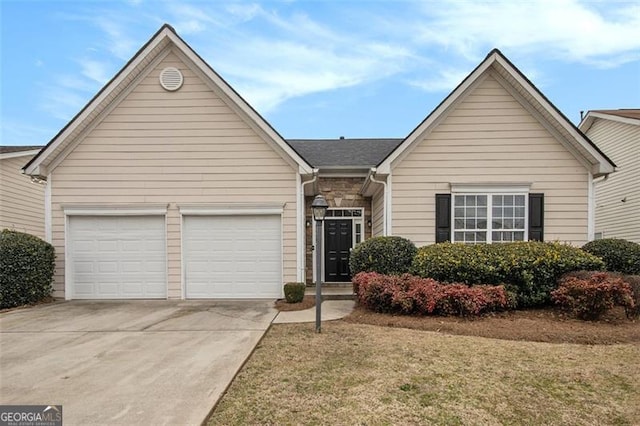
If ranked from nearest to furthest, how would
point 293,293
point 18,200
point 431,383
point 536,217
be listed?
1. point 431,383
2. point 293,293
3. point 536,217
4. point 18,200

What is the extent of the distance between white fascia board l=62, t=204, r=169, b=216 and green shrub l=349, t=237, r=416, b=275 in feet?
17.1

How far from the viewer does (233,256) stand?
9.99 meters

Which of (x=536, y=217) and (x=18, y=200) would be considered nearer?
(x=536, y=217)

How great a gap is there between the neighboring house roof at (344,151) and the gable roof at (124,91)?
8.30 feet

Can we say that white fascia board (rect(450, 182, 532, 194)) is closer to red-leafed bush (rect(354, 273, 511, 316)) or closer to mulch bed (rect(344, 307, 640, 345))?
red-leafed bush (rect(354, 273, 511, 316))

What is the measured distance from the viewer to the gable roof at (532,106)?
9.45m

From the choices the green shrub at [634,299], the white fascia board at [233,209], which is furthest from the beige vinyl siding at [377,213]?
the green shrub at [634,299]

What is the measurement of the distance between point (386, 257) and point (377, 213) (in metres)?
2.80

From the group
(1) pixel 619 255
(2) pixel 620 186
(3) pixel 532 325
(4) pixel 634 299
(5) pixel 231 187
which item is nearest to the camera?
(3) pixel 532 325

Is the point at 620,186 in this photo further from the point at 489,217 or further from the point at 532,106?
the point at 489,217

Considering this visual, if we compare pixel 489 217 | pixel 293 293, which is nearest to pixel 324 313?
pixel 293 293

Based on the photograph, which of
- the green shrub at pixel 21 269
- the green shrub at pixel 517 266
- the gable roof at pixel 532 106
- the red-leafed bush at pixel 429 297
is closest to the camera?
the red-leafed bush at pixel 429 297

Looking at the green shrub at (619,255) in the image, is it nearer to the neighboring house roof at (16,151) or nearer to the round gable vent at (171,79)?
the round gable vent at (171,79)

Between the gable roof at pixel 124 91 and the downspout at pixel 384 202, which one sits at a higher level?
the gable roof at pixel 124 91
